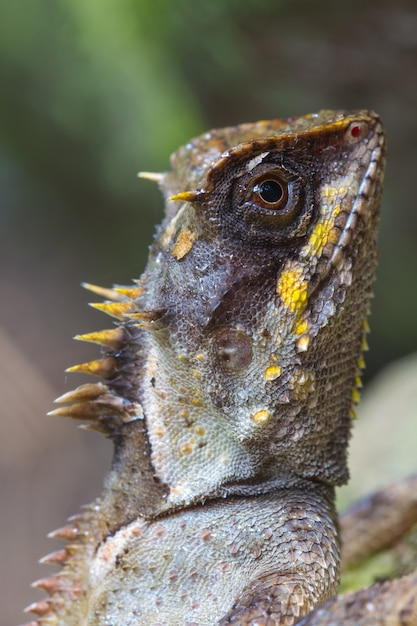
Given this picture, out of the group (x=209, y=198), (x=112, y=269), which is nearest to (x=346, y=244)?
(x=209, y=198)

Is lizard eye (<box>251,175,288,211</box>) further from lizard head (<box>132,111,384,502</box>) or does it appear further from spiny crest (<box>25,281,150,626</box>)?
spiny crest (<box>25,281,150,626</box>)

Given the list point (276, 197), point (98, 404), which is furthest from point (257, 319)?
point (98, 404)

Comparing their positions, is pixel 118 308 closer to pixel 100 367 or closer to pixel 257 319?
pixel 100 367

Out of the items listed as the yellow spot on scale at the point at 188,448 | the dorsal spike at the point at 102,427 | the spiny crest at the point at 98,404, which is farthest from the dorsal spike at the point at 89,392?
the yellow spot on scale at the point at 188,448

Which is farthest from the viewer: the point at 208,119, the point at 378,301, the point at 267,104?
the point at 378,301

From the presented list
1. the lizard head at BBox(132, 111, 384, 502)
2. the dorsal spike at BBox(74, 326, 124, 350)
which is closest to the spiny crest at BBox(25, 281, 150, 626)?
the dorsal spike at BBox(74, 326, 124, 350)

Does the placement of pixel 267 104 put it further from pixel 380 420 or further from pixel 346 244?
pixel 346 244
